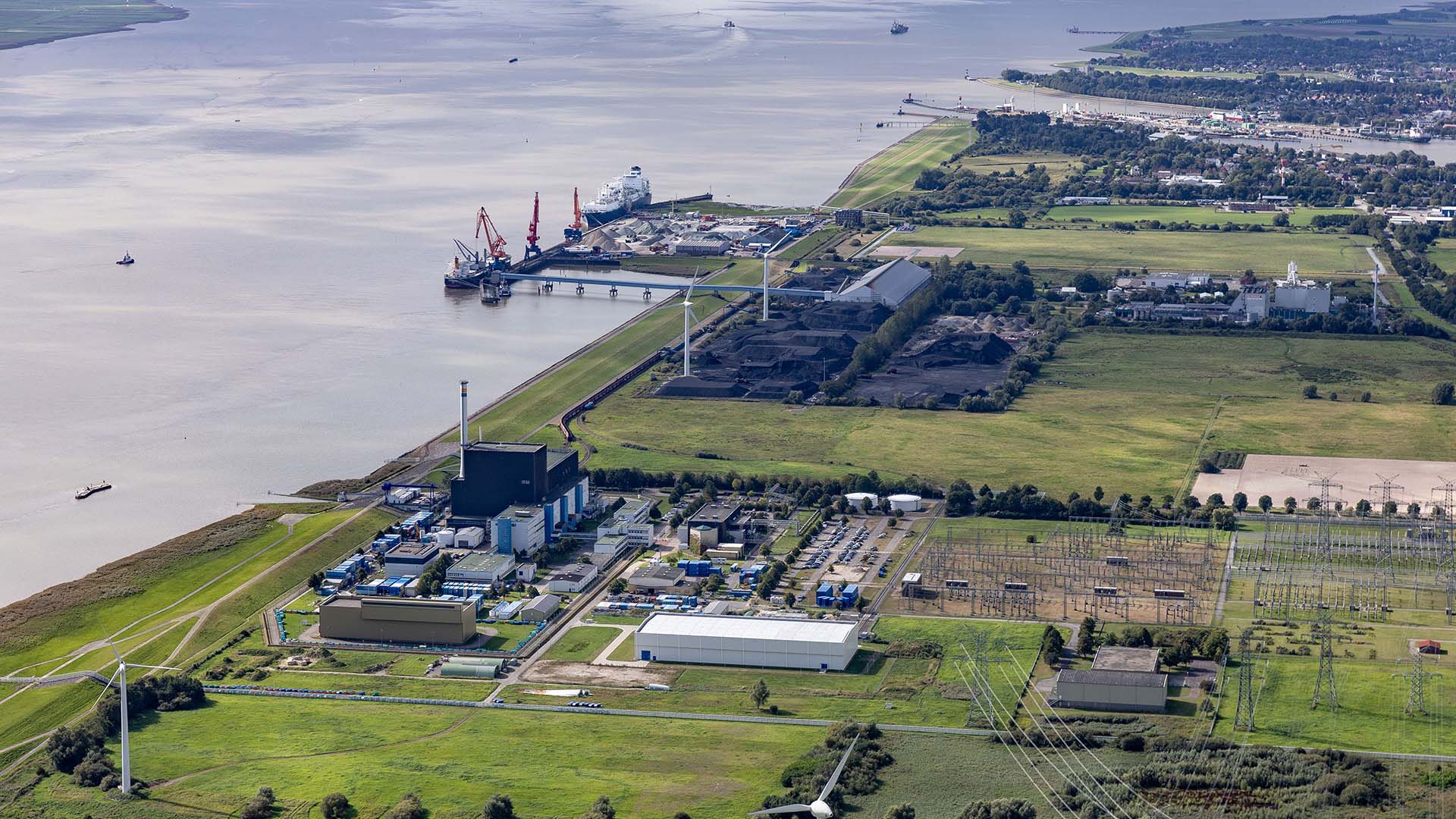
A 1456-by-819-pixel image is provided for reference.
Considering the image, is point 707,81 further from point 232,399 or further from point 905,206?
point 232,399

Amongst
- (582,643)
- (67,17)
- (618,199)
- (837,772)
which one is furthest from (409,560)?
(67,17)

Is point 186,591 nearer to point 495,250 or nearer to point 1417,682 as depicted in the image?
point 1417,682

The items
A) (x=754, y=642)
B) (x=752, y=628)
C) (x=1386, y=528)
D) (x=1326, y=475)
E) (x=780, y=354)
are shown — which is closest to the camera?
(x=754, y=642)

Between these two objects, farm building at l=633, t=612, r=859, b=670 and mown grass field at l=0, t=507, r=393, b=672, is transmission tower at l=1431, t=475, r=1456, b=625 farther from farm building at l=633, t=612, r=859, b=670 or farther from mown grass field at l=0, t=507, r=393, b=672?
mown grass field at l=0, t=507, r=393, b=672

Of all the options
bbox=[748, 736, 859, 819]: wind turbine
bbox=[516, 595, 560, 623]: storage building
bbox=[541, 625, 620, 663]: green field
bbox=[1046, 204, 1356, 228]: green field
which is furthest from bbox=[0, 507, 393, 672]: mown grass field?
bbox=[1046, 204, 1356, 228]: green field

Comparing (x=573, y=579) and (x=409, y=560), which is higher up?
(x=409, y=560)

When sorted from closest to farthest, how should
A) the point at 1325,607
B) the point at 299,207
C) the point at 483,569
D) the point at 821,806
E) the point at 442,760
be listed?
the point at 821,806
the point at 442,760
the point at 1325,607
the point at 483,569
the point at 299,207
